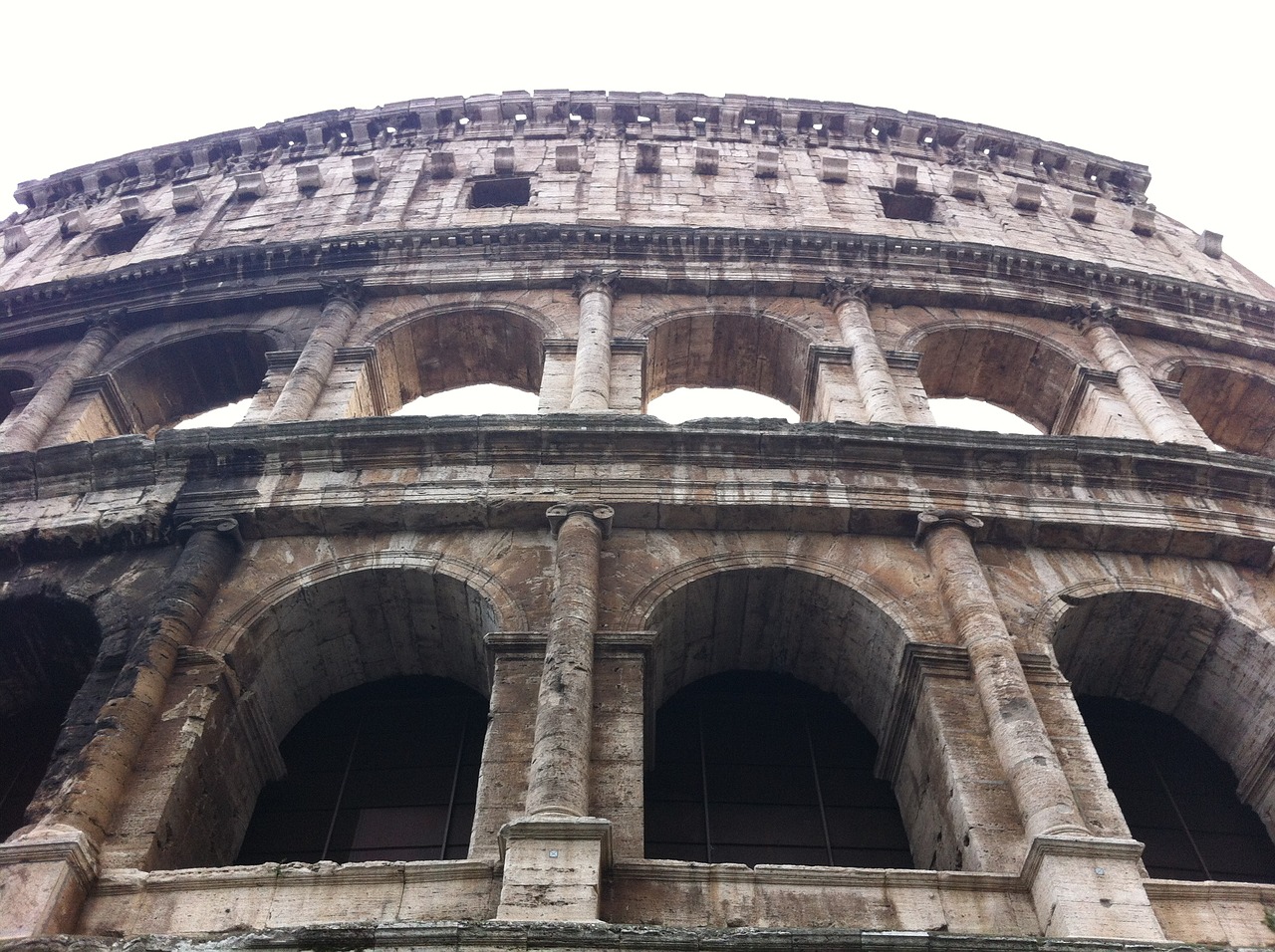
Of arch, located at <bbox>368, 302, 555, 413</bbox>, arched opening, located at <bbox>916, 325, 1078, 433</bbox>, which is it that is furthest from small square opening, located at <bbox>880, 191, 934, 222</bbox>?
arch, located at <bbox>368, 302, 555, 413</bbox>

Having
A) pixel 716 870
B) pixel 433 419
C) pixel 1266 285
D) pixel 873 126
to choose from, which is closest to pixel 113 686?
pixel 433 419

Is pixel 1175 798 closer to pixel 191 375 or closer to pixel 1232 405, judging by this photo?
pixel 1232 405

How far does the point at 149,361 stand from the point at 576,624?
9.23m

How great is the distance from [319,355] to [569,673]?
7.33 m

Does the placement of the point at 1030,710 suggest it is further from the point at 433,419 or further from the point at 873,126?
the point at 873,126

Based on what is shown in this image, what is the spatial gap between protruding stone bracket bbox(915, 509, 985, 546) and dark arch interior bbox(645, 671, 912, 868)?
1856 mm

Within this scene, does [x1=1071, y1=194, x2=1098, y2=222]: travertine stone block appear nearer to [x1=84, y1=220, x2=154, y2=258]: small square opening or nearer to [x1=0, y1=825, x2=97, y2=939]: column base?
[x1=84, y1=220, x2=154, y2=258]: small square opening

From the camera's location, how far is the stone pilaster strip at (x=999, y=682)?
7906 millimetres

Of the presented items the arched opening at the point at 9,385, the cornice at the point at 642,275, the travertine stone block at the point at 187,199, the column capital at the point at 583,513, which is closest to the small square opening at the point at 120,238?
the travertine stone block at the point at 187,199

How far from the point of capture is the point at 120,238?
2075 cm

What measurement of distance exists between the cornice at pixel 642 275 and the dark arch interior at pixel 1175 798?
7.07 metres

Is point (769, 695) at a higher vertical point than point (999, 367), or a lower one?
lower

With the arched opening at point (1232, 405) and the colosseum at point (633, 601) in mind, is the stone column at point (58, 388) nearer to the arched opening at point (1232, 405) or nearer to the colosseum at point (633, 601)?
the colosseum at point (633, 601)

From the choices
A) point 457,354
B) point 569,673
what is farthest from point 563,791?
point 457,354
